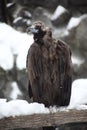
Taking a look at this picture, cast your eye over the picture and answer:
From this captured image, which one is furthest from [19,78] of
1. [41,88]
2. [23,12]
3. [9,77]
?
[41,88]

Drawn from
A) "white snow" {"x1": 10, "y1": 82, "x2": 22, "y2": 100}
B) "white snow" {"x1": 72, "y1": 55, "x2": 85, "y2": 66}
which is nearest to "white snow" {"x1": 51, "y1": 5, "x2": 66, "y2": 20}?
"white snow" {"x1": 72, "y1": 55, "x2": 85, "y2": 66}

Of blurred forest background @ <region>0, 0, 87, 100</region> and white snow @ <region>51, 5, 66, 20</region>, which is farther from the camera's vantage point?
white snow @ <region>51, 5, 66, 20</region>

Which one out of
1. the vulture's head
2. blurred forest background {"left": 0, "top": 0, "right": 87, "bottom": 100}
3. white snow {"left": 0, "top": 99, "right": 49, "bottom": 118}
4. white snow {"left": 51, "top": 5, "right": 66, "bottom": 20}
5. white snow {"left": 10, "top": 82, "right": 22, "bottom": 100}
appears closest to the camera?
white snow {"left": 0, "top": 99, "right": 49, "bottom": 118}

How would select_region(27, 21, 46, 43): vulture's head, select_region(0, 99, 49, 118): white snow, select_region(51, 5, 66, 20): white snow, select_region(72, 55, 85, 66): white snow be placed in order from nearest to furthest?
1. select_region(0, 99, 49, 118): white snow
2. select_region(27, 21, 46, 43): vulture's head
3. select_region(72, 55, 85, 66): white snow
4. select_region(51, 5, 66, 20): white snow

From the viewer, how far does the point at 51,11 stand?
1059cm

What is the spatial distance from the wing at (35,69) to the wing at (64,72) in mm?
169

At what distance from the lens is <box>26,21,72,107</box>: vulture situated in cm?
407

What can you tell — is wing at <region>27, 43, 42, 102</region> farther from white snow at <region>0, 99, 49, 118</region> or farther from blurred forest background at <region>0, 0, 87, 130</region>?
blurred forest background at <region>0, 0, 87, 130</region>

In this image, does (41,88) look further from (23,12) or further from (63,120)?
(23,12)

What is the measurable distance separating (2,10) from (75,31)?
1.64m

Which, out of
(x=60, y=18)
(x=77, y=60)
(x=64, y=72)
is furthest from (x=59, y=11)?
(x=64, y=72)

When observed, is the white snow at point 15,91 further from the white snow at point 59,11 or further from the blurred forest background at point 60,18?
the white snow at point 59,11

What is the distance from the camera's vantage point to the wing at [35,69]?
4.09m

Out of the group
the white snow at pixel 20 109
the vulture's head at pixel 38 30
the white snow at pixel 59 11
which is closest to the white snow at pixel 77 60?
the white snow at pixel 59 11
